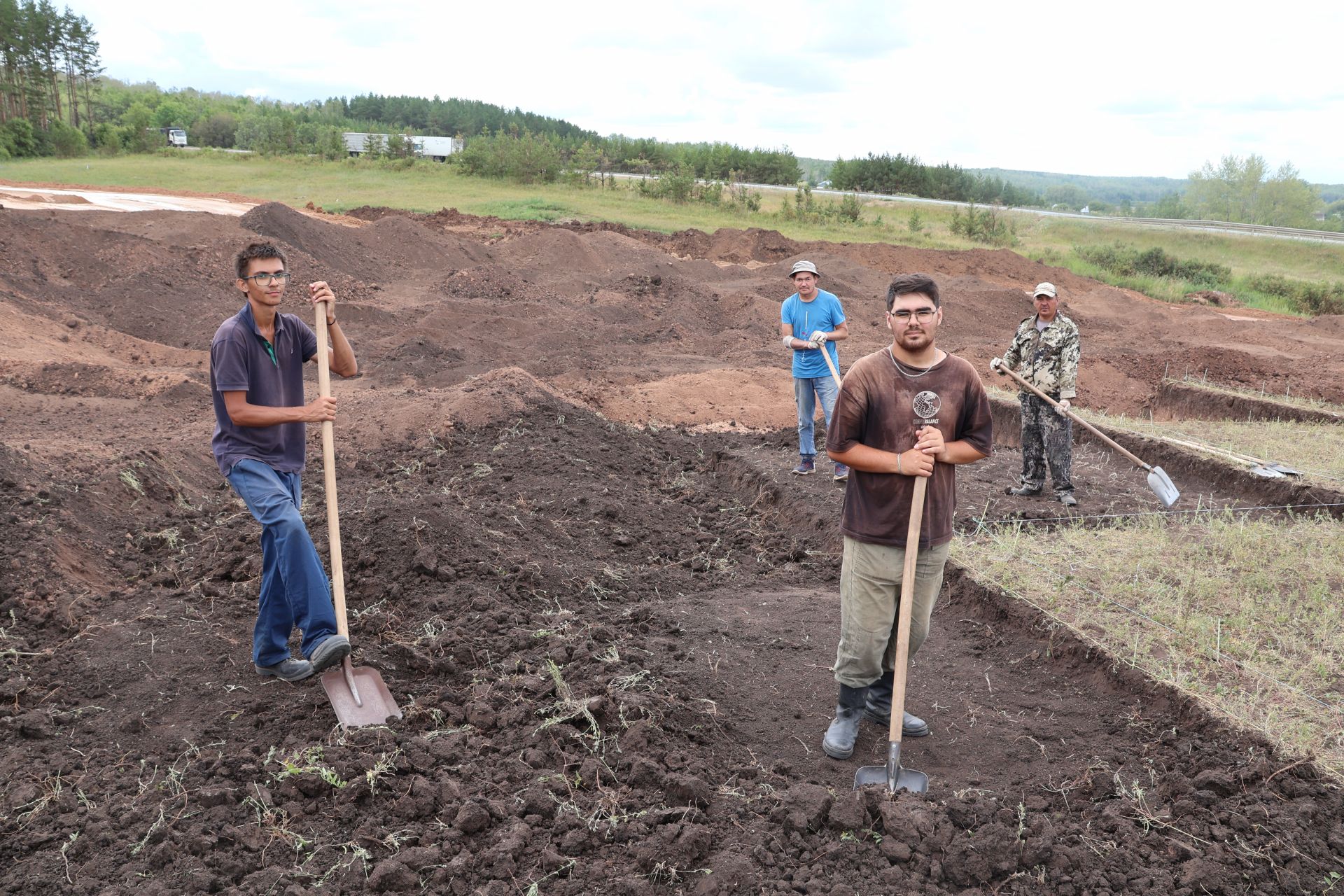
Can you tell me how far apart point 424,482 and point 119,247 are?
12.5m

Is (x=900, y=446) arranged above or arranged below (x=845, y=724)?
above

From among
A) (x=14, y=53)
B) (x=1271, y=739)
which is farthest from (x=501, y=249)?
(x=14, y=53)

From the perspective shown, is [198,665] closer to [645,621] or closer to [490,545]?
[490,545]

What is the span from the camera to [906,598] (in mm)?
3713

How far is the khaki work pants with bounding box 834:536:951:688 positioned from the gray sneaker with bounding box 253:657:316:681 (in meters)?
2.55

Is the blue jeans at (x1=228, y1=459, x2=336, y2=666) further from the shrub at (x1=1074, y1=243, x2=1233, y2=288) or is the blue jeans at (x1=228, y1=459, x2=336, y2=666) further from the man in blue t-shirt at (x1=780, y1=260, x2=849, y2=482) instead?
the shrub at (x1=1074, y1=243, x2=1233, y2=288)

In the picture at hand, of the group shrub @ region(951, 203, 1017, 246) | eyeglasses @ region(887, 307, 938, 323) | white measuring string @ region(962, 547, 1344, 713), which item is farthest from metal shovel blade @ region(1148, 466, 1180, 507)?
shrub @ region(951, 203, 1017, 246)

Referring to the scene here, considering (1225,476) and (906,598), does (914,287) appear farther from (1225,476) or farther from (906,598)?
(1225,476)

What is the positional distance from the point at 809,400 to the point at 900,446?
179 inches

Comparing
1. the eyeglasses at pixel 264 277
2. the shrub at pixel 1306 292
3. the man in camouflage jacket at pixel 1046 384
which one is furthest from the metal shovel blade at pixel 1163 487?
the shrub at pixel 1306 292

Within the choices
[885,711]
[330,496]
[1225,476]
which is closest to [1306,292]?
[1225,476]

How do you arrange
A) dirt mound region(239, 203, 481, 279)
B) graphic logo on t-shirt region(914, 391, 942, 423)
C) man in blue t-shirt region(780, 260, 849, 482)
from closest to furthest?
graphic logo on t-shirt region(914, 391, 942, 423) < man in blue t-shirt region(780, 260, 849, 482) < dirt mound region(239, 203, 481, 279)

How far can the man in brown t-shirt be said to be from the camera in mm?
3715

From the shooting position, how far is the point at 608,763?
12.7ft
